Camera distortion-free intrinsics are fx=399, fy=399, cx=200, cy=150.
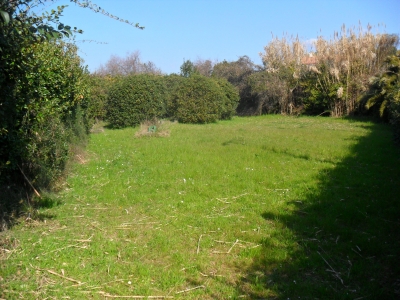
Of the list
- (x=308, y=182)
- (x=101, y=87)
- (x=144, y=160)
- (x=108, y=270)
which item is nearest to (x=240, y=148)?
(x=144, y=160)

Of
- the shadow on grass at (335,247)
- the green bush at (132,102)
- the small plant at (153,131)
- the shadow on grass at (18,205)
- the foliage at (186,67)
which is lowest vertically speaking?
the shadow on grass at (335,247)

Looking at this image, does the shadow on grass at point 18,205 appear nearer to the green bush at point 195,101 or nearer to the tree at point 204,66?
the green bush at point 195,101

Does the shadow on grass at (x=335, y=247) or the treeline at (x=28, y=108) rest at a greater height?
the treeline at (x=28, y=108)

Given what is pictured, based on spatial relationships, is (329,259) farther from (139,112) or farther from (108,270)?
(139,112)

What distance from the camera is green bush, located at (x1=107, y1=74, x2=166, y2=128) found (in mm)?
19234

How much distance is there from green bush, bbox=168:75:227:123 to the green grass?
35.9 feet

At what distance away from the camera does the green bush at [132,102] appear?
1923 centimetres

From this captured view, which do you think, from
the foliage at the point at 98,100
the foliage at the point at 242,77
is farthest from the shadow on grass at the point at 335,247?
the foliage at the point at 242,77

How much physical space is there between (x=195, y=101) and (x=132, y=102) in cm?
366

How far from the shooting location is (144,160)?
35.2ft

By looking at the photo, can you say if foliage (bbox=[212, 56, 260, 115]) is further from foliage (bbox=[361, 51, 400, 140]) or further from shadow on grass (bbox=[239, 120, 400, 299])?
shadow on grass (bbox=[239, 120, 400, 299])

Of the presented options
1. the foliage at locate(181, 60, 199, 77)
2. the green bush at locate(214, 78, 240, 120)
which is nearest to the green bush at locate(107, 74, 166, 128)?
the green bush at locate(214, 78, 240, 120)

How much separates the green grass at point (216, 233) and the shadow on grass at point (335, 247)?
0.7 inches

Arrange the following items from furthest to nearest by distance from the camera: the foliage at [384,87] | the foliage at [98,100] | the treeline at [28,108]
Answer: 1. the foliage at [98,100]
2. the foliage at [384,87]
3. the treeline at [28,108]
